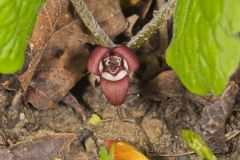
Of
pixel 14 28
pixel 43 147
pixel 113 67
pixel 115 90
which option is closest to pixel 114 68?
pixel 113 67

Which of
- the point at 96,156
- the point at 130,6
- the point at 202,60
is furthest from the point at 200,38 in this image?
the point at 130,6

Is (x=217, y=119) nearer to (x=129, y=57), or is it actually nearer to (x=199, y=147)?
(x=199, y=147)

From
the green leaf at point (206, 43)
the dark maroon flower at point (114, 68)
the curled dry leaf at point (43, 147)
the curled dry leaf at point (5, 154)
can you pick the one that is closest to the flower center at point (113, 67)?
the dark maroon flower at point (114, 68)

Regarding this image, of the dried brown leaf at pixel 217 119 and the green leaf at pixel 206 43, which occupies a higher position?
the green leaf at pixel 206 43

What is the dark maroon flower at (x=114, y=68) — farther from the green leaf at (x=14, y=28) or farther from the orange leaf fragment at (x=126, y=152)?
the green leaf at (x=14, y=28)

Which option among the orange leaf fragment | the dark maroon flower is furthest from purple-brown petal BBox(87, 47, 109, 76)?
the orange leaf fragment

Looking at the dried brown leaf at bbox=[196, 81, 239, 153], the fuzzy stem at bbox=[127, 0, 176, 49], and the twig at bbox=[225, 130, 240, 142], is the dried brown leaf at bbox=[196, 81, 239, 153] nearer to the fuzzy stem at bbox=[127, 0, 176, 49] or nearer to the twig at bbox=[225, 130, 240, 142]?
the twig at bbox=[225, 130, 240, 142]
